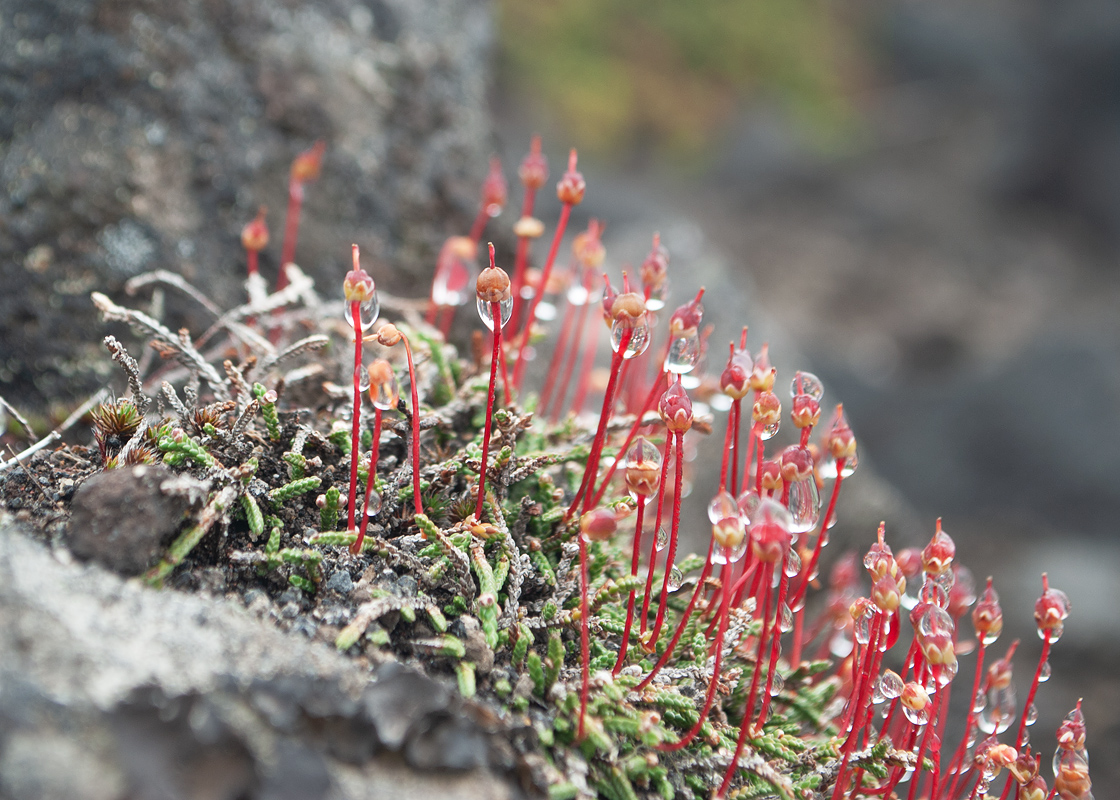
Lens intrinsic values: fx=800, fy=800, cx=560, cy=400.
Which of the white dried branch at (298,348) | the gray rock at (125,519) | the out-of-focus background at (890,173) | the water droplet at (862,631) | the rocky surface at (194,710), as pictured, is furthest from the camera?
the out-of-focus background at (890,173)

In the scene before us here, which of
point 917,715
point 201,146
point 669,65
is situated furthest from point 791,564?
point 669,65

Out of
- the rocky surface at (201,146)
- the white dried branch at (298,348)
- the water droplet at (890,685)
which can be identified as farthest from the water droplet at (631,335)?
the rocky surface at (201,146)

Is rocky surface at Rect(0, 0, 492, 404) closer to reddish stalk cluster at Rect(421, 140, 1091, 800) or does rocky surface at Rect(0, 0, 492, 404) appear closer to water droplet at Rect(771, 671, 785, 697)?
reddish stalk cluster at Rect(421, 140, 1091, 800)

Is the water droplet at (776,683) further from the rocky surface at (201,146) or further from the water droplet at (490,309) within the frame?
the rocky surface at (201,146)

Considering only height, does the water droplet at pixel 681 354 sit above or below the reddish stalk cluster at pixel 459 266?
below

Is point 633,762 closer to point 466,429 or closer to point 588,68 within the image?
point 466,429

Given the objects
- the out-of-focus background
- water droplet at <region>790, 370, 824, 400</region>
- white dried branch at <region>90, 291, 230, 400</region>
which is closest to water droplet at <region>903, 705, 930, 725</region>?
water droplet at <region>790, 370, 824, 400</region>

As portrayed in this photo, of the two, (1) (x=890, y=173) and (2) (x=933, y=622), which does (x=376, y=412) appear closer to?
(2) (x=933, y=622)
